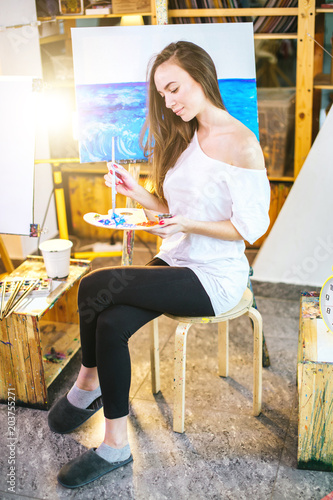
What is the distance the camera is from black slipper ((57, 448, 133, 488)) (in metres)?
1.56

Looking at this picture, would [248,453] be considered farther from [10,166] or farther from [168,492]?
[10,166]

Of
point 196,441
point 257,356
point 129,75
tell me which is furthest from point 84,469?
point 129,75

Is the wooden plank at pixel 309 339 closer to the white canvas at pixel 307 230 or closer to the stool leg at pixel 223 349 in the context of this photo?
the stool leg at pixel 223 349

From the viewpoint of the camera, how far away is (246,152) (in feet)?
5.25

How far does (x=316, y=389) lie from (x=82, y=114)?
4.35ft

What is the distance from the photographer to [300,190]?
2555mm

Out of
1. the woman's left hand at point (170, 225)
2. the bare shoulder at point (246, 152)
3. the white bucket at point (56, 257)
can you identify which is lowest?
the white bucket at point (56, 257)

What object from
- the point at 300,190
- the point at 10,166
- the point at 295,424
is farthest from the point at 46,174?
the point at 295,424

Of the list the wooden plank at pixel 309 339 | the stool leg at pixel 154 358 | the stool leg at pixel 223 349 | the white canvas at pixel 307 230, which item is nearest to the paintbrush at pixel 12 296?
the stool leg at pixel 154 358

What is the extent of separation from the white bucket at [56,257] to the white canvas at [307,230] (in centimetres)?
106

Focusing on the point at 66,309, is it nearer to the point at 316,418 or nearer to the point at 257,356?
the point at 257,356

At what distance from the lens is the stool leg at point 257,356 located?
176cm

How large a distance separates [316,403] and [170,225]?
25.9 inches

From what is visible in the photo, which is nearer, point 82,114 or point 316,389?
point 316,389
